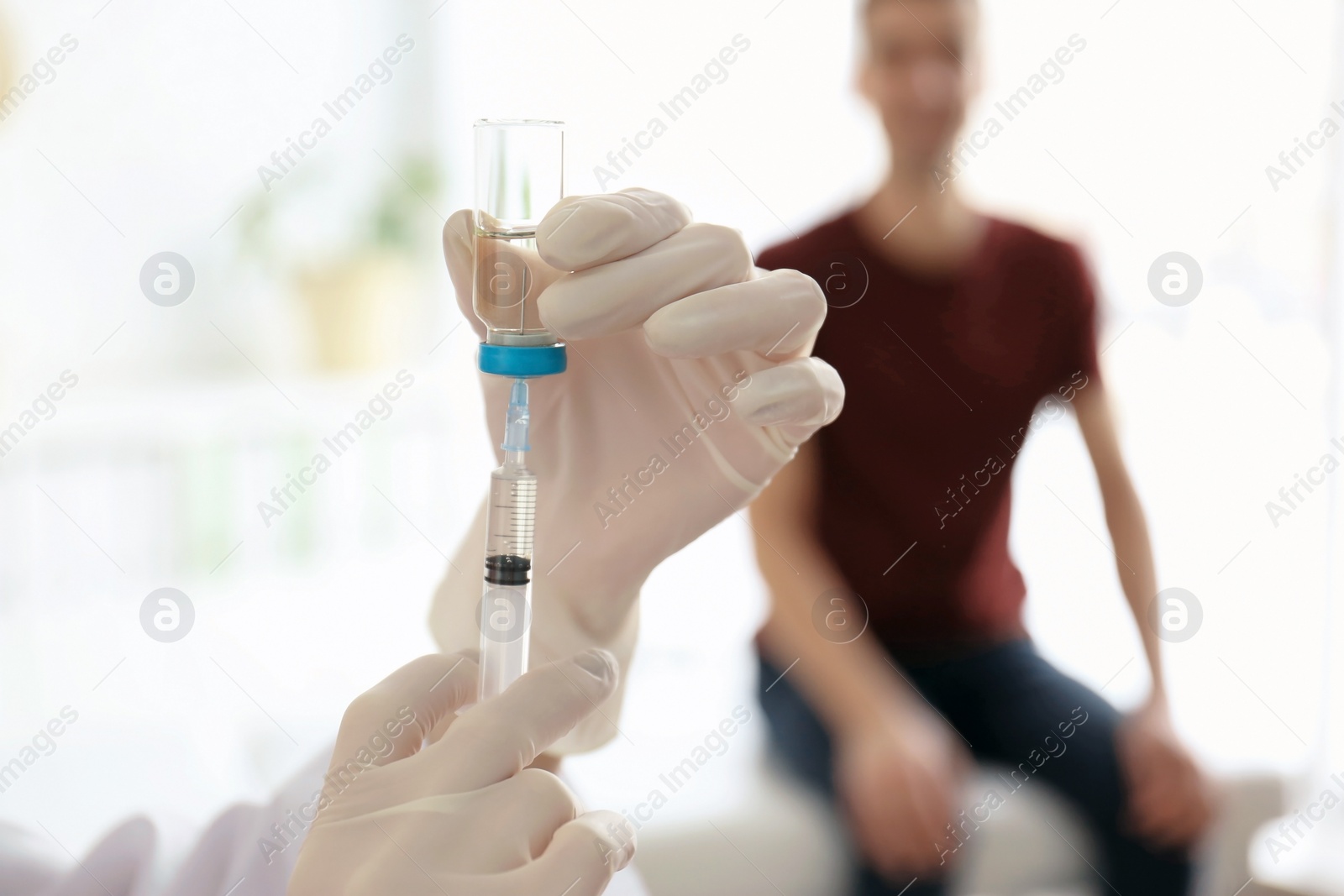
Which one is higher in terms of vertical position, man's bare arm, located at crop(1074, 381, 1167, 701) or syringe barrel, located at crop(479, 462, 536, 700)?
man's bare arm, located at crop(1074, 381, 1167, 701)

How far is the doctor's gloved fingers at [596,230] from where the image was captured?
0.52 meters

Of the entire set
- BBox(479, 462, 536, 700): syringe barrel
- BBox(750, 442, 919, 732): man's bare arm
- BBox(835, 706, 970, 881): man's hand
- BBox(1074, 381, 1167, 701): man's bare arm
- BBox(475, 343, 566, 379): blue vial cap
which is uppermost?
BBox(1074, 381, 1167, 701): man's bare arm

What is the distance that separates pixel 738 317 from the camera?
538mm

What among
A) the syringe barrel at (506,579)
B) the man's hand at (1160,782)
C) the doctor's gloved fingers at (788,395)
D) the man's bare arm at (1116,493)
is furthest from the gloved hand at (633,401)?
the man's hand at (1160,782)

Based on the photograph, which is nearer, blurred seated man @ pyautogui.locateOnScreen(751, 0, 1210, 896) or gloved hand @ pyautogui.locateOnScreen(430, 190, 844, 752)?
gloved hand @ pyautogui.locateOnScreen(430, 190, 844, 752)

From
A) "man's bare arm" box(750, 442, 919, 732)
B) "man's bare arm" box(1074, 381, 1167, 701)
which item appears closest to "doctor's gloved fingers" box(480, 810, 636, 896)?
"man's bare arm" box(750, 442, 919, 732)

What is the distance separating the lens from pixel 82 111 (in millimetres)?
1641

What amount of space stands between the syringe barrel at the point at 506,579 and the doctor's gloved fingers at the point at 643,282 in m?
0.11

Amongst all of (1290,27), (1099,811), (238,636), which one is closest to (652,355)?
(1099,811)

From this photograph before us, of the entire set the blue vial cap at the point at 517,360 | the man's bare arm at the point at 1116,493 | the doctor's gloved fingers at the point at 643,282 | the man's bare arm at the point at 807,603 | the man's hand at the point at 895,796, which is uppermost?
the man's bare arm at the point at 1116,493

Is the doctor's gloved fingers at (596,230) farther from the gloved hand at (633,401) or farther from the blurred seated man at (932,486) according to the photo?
the blurred seated man at (932,486)

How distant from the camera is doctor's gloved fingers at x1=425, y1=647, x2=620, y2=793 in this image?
0.51 metres

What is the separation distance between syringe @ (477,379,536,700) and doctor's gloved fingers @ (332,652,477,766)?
0.03m

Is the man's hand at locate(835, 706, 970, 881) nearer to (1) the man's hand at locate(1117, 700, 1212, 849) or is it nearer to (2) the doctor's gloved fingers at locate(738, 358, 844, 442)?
(1) the man's hand at locate(1117, 700, 1212, 849)
